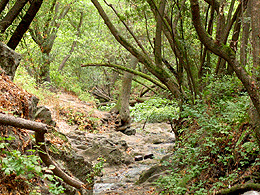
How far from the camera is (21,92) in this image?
4438 millimetres

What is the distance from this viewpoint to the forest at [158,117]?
3.79m

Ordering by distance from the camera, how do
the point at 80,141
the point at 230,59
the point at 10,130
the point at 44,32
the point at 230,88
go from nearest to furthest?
1. the point at 10,130
2. the point at 230,59
3. the point at 230,88
4. the point at 80,141
5. the point at 44,32

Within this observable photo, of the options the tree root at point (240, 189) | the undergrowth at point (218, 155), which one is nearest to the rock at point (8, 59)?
the undergrowth at point (218, 155)

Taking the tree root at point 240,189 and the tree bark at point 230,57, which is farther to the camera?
the tree bark at point 230,57

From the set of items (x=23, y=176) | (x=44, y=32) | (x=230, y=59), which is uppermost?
(x=44, y=32)

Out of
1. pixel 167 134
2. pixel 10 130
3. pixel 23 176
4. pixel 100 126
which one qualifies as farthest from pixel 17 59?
pixel 167 134

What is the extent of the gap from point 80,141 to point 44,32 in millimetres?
7856

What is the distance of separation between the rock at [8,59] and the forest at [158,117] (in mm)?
17

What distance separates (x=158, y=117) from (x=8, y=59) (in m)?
4.45

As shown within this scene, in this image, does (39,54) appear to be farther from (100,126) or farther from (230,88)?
(230,88)

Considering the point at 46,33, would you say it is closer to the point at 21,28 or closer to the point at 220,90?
the point at 21,28

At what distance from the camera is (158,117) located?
26.3ft

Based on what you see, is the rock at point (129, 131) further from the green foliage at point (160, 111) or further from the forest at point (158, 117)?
the green foliage at point (160, 111)

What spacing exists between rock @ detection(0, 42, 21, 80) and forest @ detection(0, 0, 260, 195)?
17mm
